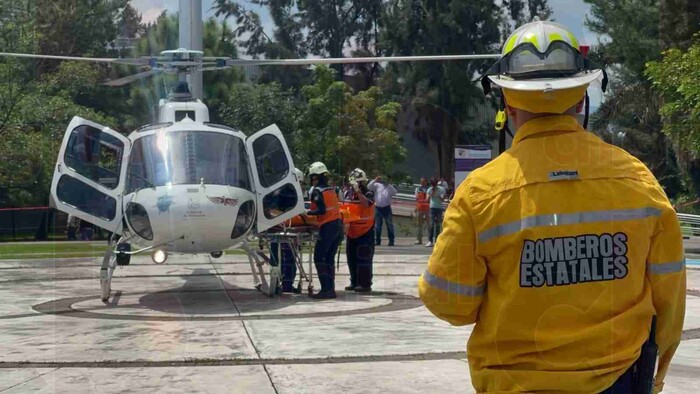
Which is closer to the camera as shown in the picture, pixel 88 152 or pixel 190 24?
pixel 88 152

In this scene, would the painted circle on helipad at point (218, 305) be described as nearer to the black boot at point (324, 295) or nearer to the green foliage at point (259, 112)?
the black boot at point (324, 295)

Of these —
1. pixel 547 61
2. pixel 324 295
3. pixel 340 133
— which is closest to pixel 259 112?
pixel 340 133

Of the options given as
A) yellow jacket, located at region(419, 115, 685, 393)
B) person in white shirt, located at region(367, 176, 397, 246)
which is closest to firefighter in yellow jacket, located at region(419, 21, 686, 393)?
yellow jacket, located at region(419, 115, 685, 393)

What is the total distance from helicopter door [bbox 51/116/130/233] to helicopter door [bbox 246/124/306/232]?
1.64 metres

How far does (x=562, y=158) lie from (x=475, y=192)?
0.28 metres

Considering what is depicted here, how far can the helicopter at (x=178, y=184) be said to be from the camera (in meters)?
11.4

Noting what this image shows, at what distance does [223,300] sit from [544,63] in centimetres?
972

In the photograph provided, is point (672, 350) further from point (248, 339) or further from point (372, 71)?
point (372, 71)

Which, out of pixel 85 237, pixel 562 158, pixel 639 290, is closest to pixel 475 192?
pixel 562 158

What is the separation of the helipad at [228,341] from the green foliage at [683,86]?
21.5 feet

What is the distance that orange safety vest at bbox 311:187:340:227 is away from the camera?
12016 mm

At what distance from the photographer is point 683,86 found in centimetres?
1975

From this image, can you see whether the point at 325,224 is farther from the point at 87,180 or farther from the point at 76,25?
the point at 76,25

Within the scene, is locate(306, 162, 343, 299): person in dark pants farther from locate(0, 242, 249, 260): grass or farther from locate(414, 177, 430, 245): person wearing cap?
locate(414, 177, 430, 245): person wearing cap
